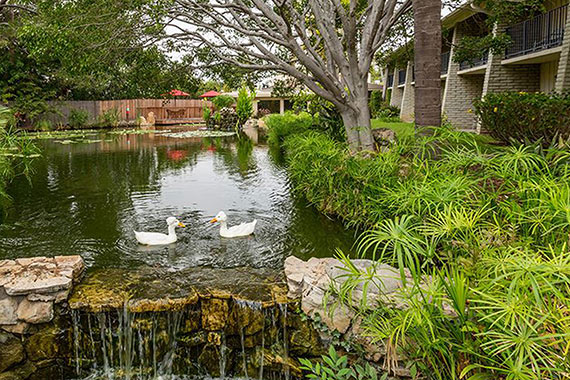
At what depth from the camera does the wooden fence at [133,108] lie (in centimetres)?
2795

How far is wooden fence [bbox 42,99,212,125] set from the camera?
28.0 metres

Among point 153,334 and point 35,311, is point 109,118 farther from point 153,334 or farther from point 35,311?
point 153,334

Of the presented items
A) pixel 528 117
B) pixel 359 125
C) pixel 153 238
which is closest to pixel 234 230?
pixel 153 238

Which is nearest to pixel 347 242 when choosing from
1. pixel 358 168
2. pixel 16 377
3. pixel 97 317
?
pixel 358 168

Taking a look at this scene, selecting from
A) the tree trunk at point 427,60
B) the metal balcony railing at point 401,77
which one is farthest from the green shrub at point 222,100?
the tree trunk at point 427,60

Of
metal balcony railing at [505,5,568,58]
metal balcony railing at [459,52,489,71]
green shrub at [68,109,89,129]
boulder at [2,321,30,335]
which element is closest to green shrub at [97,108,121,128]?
green shrub at [68,109,89,129]

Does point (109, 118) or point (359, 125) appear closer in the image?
point (359, 125)

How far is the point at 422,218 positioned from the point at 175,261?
10.4 feet

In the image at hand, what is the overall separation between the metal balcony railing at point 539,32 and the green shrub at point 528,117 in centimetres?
457

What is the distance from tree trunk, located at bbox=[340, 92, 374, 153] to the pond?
1.81m

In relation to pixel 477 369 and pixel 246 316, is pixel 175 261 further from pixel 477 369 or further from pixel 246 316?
pixel 477 369

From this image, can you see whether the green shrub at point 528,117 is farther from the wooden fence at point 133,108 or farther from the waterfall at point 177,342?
the wooden fence at point 133,108

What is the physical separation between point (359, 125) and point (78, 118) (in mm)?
24467

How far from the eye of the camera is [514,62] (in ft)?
52.5
